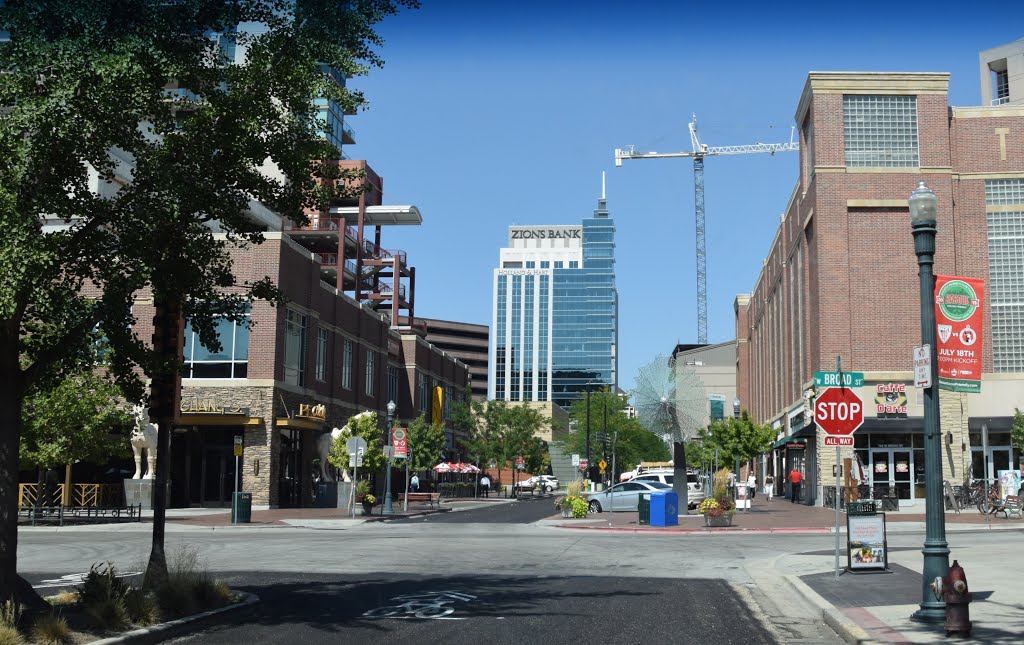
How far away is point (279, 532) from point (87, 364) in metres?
19.5

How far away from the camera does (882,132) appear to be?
49781mm

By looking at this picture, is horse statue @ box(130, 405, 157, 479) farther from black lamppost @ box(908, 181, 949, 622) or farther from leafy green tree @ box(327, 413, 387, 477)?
black lamppost @ box(908, 181, 949, 622)

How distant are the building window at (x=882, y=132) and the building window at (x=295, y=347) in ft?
89.3

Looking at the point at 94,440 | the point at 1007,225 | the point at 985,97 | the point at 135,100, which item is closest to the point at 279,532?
the point at 94,440

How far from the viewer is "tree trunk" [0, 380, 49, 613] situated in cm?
1124

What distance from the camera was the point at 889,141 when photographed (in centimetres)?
4975

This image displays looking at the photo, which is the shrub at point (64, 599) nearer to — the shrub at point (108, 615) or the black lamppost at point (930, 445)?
the shrub at point (108, 615)

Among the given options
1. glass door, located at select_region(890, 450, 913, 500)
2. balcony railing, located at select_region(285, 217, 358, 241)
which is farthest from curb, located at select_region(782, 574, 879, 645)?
balcony railing, located at select_region(285, 217, 358, 241)

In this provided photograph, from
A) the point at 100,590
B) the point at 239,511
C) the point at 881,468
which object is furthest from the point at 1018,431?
the point at 100,590

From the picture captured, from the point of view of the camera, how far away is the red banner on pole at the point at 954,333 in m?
16.0

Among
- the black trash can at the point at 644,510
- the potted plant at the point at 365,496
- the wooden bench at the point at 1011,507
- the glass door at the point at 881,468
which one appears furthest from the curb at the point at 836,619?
the glass door at the point at 881,468

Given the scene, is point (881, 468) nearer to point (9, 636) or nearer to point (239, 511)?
point (239, 511)

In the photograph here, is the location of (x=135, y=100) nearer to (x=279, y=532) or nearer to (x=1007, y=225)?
(x=279, y=532)

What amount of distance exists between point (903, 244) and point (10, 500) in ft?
148
